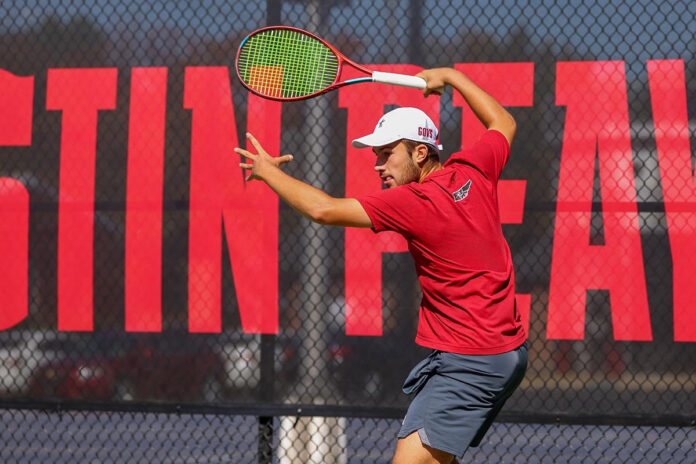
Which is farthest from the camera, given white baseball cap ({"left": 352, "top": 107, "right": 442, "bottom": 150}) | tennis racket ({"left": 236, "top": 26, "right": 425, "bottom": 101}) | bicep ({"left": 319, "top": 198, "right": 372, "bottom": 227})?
tennis racket ({"left": 236, "top": 26, "right": 425, "bottom": 101})

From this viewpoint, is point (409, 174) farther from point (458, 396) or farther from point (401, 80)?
point (458, 396)

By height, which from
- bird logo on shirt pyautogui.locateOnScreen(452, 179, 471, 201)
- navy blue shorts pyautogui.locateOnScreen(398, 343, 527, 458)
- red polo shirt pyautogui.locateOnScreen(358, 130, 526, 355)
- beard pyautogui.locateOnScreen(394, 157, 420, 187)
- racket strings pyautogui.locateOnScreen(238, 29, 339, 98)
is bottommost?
navy blue shorts pyautogui.locateOnScreen(398, 343, 527, 458)

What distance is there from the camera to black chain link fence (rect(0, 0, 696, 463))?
4820 mm

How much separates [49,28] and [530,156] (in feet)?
8.49

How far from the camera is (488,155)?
3420 millimetres

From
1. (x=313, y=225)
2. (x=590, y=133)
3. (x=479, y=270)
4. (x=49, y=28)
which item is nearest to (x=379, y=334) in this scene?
(x=313, y=225)

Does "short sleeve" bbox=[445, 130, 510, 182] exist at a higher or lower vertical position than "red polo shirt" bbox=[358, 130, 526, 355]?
higher

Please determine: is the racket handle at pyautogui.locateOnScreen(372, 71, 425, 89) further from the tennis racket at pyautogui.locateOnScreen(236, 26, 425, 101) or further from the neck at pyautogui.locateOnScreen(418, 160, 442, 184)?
the tennis racket at pyautogui.locateOnScreen(236, 26, 425, 101)

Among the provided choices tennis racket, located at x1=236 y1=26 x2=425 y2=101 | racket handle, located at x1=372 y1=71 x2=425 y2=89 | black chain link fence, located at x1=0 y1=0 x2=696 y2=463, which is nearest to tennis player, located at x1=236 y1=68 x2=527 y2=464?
racket handle, located at x1=372 y1=71 x2=425 y2=89

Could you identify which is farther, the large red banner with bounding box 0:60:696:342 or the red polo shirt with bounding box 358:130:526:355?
the large red banner with bounding box 0:60:696:342

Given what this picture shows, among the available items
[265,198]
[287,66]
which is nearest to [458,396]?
[287,66]

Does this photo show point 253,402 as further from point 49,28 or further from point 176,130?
point 49,28

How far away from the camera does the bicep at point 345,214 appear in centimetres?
315

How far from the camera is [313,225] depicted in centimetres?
499
